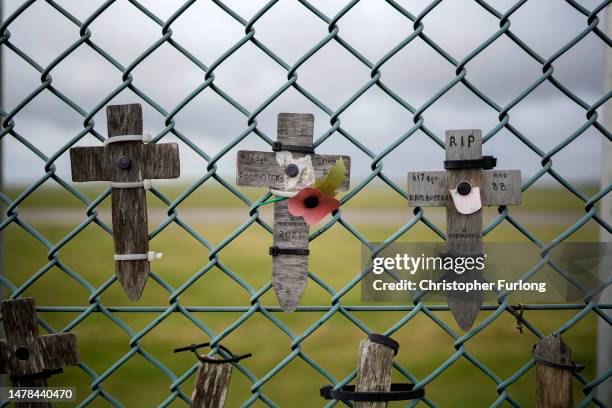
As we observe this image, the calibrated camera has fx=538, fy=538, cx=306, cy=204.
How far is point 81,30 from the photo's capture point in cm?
108

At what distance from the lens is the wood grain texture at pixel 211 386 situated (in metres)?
1.04

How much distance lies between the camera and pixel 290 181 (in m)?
1.06

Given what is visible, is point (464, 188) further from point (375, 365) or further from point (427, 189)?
point (375, 365)

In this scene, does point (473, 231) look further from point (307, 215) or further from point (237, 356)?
point (237, 356)

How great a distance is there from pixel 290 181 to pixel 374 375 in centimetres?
42

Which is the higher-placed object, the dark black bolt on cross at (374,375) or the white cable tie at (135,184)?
the white cable tie at (135,184)

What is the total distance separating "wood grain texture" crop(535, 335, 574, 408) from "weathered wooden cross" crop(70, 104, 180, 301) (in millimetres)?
830

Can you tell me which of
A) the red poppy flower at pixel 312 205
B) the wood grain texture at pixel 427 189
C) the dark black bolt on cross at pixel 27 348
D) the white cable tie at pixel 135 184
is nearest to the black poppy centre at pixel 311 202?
the red poppy flower at pixel 312 205

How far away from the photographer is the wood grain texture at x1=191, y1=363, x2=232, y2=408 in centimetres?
104

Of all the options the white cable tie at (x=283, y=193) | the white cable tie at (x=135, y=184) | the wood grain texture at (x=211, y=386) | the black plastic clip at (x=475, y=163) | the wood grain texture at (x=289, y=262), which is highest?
the black plastic clip at (x=475, y=163)

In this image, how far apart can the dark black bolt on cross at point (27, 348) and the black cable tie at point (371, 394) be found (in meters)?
A: 0.55

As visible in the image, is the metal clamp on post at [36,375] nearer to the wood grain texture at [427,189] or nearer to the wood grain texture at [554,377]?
the wood grain texture at [427,189]

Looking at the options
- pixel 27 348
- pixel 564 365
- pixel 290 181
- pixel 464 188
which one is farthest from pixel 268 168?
pixel 564 365

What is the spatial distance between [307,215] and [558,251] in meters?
0.57
